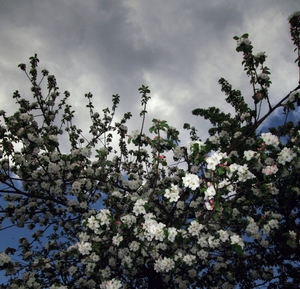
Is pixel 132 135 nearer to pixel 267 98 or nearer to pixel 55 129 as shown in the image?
pixel 267 98

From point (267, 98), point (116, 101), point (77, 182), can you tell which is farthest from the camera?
point (116, 101)

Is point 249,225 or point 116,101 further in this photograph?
point 116,101

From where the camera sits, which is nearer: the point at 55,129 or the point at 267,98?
the point at 267,98

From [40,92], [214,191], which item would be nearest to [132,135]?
[214,191]

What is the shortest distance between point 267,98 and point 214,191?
2933mm

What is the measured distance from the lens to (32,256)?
893 centimetres

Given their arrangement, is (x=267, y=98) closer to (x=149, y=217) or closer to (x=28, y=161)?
(x=149, y=217)

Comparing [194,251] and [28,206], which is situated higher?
[28,206]

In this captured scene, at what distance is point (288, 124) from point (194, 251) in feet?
25.2

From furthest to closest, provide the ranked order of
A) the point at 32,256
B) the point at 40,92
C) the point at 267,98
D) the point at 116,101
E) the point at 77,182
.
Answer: the point at 116,101
the point at 40,92
the point at 32,256
the point at 77,182
the point at 267,98

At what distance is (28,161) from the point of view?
7668 millimetres

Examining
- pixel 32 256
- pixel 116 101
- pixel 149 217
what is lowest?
pixel 149 217

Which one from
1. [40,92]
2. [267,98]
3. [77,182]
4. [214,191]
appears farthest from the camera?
[40,92]

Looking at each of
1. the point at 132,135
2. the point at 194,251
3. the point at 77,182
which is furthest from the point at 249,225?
the point at 77,182
